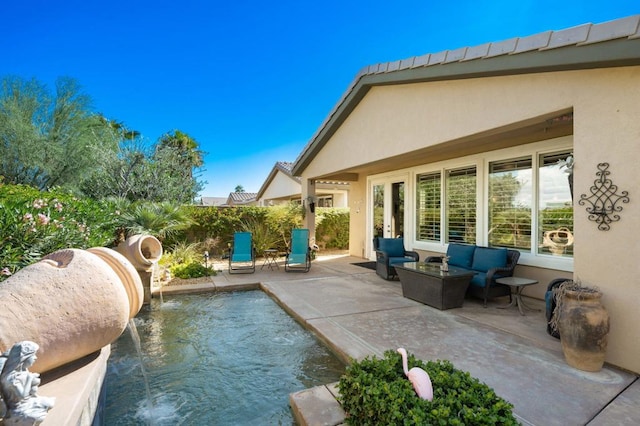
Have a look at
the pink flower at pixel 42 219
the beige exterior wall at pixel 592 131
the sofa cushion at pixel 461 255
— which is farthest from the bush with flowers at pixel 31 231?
the sofa cushion at pixel 461 255

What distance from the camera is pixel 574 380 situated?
3365 mm

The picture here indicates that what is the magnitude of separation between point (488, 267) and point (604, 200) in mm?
3053

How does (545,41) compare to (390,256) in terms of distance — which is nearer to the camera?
(545,41)

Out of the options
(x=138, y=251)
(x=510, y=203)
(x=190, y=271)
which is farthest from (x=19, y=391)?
(x=510, y=203)

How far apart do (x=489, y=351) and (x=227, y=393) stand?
3.27m

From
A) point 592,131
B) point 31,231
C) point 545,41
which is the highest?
point 545,41

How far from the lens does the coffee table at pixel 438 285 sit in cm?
579

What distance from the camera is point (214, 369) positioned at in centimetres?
402

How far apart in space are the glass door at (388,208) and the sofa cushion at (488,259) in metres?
3.80

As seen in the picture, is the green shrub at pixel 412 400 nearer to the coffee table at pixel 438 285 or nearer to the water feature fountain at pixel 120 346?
the water feature fountain at pixel 120 346

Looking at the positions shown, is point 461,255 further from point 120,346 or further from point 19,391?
point 19,391

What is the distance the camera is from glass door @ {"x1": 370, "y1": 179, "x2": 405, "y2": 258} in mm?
10688

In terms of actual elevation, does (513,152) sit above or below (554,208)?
above

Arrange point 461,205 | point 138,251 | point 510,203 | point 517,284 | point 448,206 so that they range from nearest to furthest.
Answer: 1. point 517,284
2. point 138,251
3. point 510,203
4. point 461,205
5. point 448,206
